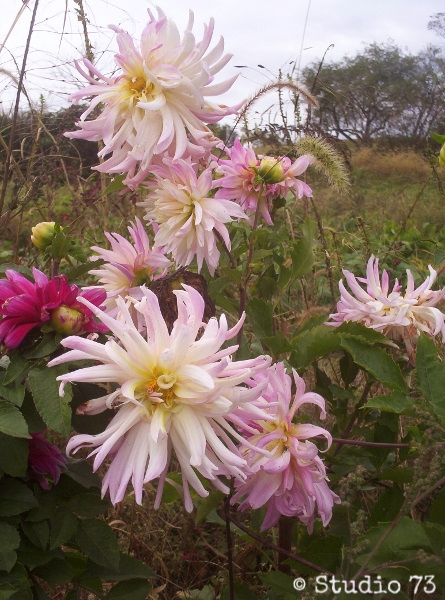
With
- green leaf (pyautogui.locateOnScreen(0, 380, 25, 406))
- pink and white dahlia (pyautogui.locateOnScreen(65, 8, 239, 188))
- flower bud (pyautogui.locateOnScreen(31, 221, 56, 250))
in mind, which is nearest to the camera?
green leaf (pyautogui.locateOnScreen(0, 380, 25, 406))

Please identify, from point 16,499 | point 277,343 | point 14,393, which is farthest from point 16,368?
point 277,343

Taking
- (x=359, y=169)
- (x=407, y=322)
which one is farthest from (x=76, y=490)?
(x=359, y=169)

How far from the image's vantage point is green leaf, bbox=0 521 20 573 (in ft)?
2.60

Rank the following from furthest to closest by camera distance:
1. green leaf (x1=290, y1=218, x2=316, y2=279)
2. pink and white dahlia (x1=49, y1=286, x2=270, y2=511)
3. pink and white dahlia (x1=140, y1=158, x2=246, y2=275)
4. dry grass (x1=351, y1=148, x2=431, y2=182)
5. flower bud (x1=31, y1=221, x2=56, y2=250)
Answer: dry grass (x1=351, y1=148, x2=431, y2=182)
green leaf (x1=290, y1=218, x2=316, y2=279)
flower bud (x1=31, y1=221, x2=56, y2=250)
pink and white dahlia (x1=140, y1=158, x2=246, y2=275)
pink and white dahlia (x1=49, y1=286, x2=270, y2=511)

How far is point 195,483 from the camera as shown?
2.24 feet

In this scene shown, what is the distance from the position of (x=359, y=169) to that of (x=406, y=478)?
32.9ft

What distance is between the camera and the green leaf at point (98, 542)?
88 cm

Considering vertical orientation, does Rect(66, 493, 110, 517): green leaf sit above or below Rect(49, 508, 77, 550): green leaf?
above

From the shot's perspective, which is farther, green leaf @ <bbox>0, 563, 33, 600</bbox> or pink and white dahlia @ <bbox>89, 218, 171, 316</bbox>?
pink and white dahlia @ <bbox>89, 218, 171, 316</bbox>

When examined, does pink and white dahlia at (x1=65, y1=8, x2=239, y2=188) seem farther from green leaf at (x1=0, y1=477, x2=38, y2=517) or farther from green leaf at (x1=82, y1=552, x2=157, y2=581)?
green leaf at (x1=82, y1=552, x2=157, y2=581)

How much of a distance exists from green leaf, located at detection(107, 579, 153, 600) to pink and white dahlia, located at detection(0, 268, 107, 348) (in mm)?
423

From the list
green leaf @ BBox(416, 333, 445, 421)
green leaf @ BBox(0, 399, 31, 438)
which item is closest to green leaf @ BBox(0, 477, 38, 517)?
green leaf @ BBox(0, 399, 31, 438)

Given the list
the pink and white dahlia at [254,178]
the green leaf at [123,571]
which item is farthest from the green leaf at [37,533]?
the pink and white dahlia at [254,178]

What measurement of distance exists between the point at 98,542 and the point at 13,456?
0.59ft
